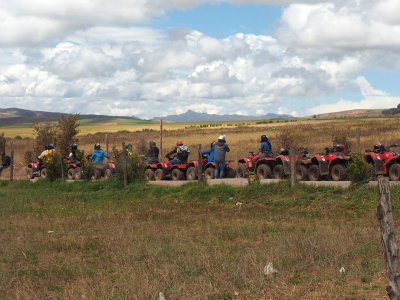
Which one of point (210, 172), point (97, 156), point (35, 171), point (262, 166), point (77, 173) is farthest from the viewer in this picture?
point (35, 171)

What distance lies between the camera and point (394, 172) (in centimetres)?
1642

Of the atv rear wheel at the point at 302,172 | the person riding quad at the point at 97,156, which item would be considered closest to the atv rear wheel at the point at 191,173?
the person riding quad at the point at 97,156

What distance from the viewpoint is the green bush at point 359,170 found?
15.0 meters

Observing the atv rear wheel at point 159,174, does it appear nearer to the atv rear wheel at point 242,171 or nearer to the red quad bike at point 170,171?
the red quad bike at point 170,171

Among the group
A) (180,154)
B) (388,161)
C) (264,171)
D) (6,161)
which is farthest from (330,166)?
(6,161)

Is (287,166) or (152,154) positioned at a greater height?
(152,154)

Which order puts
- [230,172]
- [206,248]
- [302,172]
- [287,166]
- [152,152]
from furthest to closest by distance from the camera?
1. [152,152]
2. [230,172]
3. [302,172]
4. [287,166]
5. [206,248]

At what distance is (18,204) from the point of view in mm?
16953

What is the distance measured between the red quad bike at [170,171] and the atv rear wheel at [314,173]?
5.26 m

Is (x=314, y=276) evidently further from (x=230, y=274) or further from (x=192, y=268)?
(x=192, y=268)

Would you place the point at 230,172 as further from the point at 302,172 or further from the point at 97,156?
the point at 97,156

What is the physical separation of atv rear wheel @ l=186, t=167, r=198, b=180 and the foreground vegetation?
4268 mm

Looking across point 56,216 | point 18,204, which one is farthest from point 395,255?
point 18,204

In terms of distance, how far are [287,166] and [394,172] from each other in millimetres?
3391
